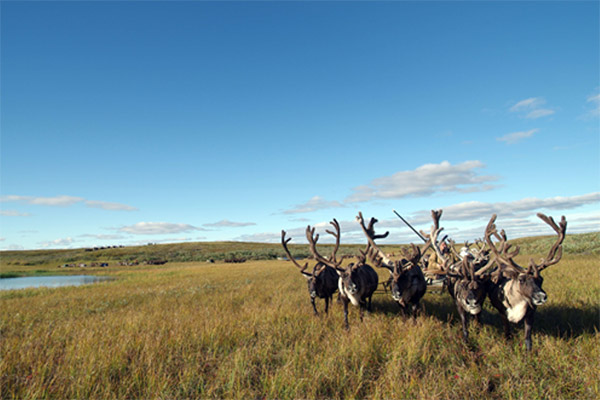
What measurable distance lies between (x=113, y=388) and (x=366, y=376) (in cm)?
419

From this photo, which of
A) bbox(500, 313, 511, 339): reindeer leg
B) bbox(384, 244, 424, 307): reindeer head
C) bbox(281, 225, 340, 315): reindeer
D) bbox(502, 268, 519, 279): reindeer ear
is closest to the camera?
bbox(502, 268, 519, 279): reindeer ear

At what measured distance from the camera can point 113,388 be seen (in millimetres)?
4754

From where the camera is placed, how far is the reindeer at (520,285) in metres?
5.43

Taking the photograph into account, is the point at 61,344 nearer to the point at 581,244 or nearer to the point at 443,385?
the point at 443,385

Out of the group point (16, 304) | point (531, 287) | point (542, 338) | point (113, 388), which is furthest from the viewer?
point (16, 304)

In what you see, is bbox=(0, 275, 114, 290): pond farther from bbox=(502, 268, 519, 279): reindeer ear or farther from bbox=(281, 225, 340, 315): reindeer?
bbox=(502, 268, 519, 279): reindeer ear

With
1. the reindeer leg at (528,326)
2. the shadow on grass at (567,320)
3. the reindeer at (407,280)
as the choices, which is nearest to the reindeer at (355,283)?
the reindeer at (407,280)

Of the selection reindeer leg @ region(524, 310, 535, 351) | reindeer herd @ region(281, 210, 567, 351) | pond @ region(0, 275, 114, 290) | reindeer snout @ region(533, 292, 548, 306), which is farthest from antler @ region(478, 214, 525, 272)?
pond @ region(0, 275, 114, 290)

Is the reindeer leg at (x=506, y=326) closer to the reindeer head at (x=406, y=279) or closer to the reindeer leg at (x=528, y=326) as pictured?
the reindeer leg at (x=528, y=326)

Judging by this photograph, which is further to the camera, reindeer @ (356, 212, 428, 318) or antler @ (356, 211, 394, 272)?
antler @ (356, 211, 394, 272)

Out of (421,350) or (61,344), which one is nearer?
(421,350)

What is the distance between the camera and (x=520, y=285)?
5594mm

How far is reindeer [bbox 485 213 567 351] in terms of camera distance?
5.43m

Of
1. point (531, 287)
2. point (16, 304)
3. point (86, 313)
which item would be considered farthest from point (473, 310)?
point (16, 304)
